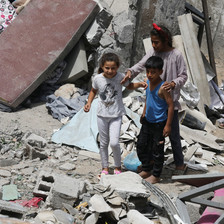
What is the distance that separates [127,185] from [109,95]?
1052mm

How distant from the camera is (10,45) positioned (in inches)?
265

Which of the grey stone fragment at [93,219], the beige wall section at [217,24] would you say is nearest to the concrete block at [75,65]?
the grey stone fragment at [93,219]

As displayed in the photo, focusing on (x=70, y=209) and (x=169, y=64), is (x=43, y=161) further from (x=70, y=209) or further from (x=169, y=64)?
(x=169, y=64)

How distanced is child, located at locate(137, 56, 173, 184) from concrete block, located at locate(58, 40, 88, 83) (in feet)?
8.55

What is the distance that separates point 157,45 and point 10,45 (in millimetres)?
3247

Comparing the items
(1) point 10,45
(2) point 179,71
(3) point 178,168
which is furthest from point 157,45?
(1) point 10,45

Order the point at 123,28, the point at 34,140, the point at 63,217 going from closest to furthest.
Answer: the point at 63,217 < the point at 34,140 < the point at 123,28

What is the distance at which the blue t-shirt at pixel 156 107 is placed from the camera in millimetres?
4312

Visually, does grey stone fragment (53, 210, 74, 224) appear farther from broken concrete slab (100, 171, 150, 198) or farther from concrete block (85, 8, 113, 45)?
concrete block (85, 8, 113, 45)

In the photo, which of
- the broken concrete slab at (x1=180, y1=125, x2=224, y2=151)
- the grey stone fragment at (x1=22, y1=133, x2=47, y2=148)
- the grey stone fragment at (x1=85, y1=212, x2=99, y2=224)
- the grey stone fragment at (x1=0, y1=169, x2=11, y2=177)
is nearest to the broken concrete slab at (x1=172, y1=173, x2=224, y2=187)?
the grey stone fragment at (x1=85, y1=212, x2=99, y2=224)

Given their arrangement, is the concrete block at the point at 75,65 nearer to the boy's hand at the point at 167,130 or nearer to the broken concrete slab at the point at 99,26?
the broken concrete slab at the point at 99,26

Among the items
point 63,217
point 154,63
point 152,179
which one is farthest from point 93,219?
point 154,63

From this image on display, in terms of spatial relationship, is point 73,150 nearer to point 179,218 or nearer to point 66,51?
point 66,51

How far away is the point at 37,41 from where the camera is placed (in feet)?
22.2
